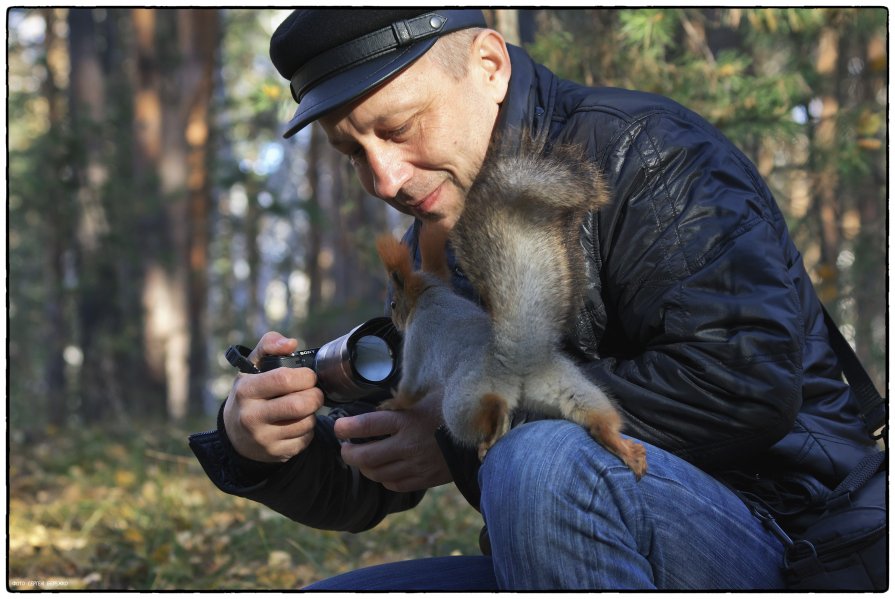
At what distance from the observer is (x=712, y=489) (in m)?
1.53

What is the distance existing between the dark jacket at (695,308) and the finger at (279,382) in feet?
1.10

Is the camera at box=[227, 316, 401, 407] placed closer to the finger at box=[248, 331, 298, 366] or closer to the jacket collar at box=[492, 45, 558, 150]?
the finger at box=[248, 331, 298, 366]

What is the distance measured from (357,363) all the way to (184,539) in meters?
2.21

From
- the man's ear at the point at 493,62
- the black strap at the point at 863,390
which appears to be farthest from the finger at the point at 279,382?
the black strap at the point at 863,390

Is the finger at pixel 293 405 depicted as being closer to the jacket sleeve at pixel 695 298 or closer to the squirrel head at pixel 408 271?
the squirrel head at pixel 408 271

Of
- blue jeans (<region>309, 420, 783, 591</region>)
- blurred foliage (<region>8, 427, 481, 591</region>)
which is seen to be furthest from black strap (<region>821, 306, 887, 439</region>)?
blurred foliage (<region>8, 427, 481, 591</region>)

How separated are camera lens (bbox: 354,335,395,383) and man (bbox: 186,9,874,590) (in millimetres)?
96

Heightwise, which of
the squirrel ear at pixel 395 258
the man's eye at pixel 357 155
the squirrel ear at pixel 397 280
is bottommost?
the squirrel ear at pixel 397 280

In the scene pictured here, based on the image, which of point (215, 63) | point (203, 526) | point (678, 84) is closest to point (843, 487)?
point (678, 84)

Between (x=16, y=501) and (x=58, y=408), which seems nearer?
(x=16, y=501)

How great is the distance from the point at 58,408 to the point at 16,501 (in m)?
6.31

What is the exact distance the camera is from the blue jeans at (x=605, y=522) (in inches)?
56.4

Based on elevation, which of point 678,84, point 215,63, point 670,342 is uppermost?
point 215,63

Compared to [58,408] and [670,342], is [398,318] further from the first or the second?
[58,408]
